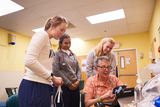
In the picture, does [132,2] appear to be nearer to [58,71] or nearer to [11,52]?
[58,71]

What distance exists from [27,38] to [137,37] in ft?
15.1

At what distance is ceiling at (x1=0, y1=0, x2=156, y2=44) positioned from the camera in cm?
297

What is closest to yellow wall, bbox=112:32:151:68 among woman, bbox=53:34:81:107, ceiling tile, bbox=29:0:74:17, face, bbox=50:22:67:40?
ceiling tile, bbox=29:0:74:17

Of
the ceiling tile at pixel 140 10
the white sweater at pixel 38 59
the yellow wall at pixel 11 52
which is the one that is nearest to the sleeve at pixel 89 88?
the white sweater at pixel 38 59

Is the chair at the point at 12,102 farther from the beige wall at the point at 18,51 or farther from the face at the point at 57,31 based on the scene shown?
the beige wall at the point at 18,51

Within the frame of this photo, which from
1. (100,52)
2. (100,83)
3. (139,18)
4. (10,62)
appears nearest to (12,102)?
(100,83)

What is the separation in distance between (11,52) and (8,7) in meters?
2.07

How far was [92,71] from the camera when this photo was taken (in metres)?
2.01

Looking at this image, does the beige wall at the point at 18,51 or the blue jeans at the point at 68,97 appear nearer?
the blue jeans at the point at 68,97

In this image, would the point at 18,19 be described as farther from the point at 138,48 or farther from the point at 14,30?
the point at 138,48

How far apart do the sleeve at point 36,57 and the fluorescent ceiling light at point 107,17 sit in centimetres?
289

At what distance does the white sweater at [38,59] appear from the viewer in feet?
3.15

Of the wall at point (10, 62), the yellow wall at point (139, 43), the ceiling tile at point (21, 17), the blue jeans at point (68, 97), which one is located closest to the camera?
the blue jeans at point (68, 97)

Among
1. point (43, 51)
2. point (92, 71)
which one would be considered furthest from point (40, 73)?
point (92, 71)
